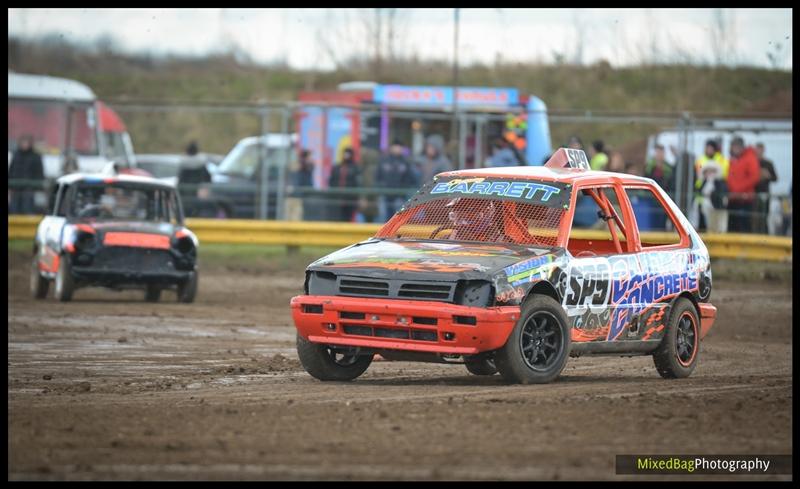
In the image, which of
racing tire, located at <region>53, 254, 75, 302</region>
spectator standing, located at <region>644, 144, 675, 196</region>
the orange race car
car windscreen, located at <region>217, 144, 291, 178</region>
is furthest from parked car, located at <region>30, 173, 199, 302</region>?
car windscreen, located at <region>217, 144, 291, 178</region>

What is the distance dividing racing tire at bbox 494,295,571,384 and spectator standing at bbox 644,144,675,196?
11.6 m

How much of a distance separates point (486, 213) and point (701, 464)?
12.9 ft

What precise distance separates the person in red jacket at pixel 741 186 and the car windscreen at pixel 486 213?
11.1 m

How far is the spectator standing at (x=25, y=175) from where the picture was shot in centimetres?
2261

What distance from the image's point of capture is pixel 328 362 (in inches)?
385

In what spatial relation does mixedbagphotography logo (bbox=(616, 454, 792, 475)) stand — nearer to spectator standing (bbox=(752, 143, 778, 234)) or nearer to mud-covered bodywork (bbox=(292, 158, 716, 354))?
mud-covered bodywork (bbox=(292, 158, 716, 354))

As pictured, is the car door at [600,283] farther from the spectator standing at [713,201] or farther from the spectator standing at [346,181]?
the spectator standing at [346,181]

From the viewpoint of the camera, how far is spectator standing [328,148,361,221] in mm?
22062

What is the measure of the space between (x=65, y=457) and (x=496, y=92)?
1994 cm

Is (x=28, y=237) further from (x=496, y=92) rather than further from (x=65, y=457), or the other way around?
(x=65, y=457)

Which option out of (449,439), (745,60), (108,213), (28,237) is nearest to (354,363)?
(449,439)

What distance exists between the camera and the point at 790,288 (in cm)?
1956

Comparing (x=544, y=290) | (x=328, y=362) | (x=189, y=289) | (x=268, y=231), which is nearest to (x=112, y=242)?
(x=189, y=289)

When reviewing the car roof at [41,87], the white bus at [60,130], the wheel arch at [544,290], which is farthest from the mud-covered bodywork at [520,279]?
the car roof at [41,87]
